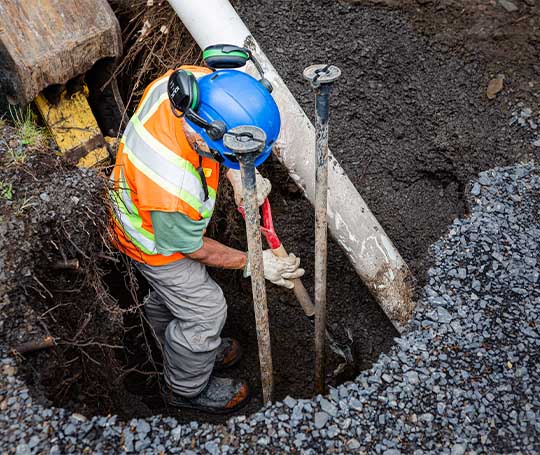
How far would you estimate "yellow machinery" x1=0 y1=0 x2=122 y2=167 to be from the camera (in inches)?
130

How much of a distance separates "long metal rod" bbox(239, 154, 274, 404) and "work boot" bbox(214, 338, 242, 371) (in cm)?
91

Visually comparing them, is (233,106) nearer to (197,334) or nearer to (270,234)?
(270,234)

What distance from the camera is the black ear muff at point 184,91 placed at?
238 cm

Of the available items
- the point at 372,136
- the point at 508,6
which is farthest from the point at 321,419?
the point at 508,6

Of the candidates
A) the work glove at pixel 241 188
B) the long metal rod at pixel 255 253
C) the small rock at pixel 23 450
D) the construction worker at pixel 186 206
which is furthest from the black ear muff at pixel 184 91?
the small rock at pixel 23 450

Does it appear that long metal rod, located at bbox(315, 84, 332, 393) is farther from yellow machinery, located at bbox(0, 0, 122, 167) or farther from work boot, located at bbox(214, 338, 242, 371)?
yellow machinery, located at bbox(0, 0, 122, 167)

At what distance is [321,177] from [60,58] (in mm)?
1753

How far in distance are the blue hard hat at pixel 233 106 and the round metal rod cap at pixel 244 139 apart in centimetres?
20

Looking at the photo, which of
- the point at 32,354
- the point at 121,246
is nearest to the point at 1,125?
the point at 121,246

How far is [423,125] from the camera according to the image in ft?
12.9

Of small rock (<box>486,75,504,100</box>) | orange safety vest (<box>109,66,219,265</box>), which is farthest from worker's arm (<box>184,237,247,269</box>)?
small rock (<box>486,75,504,100</box>)

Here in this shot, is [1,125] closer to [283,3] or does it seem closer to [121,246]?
[121,246]

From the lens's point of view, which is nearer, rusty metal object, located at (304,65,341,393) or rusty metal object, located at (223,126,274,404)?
rusty metal object, located at (223,126,274,404)

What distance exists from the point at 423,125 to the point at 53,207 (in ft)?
7.81
